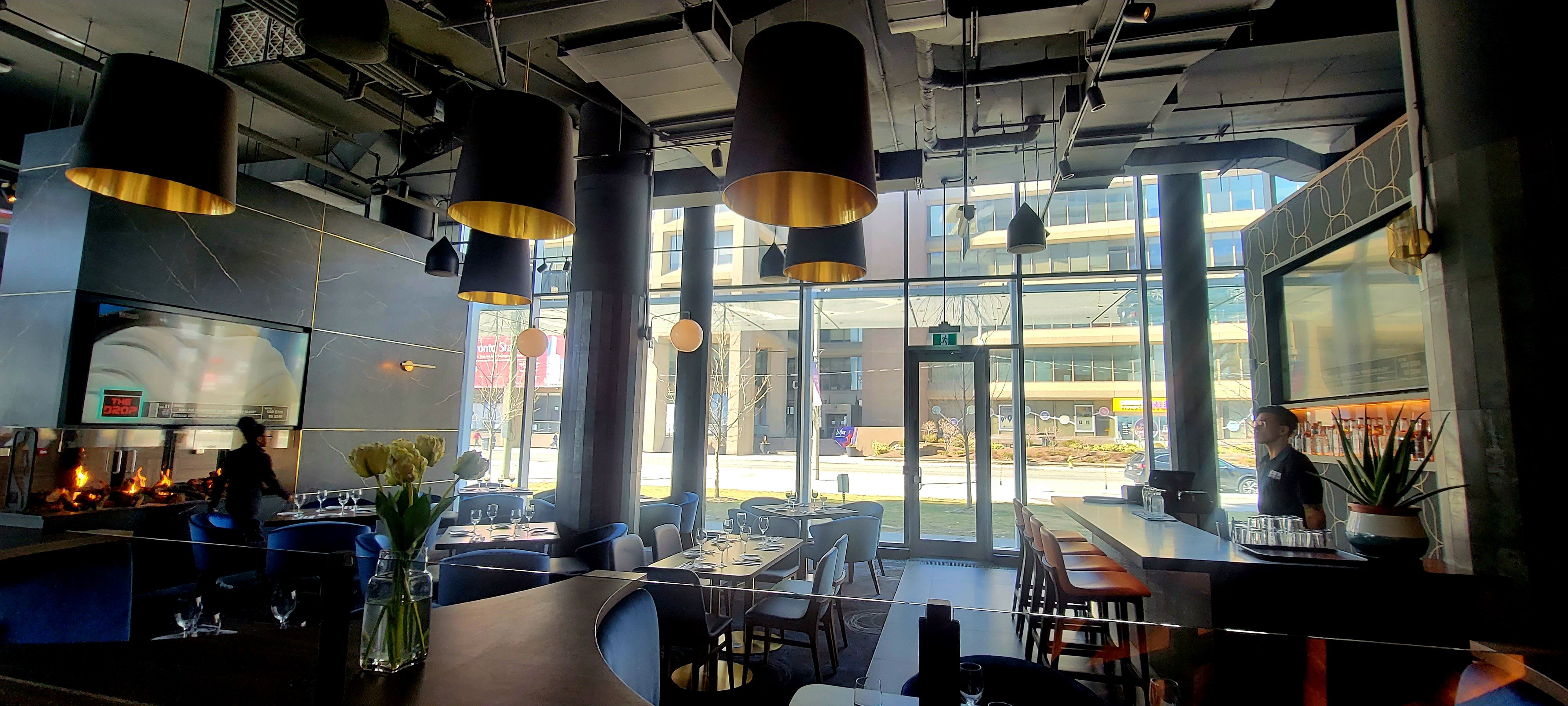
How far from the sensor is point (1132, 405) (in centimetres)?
835

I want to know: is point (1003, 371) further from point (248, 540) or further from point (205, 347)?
point (205, 347)

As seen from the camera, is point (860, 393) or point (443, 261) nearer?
point (443, 261)

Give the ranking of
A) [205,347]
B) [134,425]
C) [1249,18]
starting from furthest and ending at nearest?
[205,347]
[134,425]
[1249,18]

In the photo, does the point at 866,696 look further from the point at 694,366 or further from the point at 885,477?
the point at 694,366

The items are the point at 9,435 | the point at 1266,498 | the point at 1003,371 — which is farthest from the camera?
the point at 1003,371

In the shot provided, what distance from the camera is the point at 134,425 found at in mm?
5770

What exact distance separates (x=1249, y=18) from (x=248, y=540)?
7.93 m

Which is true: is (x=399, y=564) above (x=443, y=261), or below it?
below

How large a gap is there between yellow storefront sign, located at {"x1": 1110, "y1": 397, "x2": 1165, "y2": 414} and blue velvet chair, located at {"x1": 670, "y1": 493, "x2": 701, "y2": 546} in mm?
5264

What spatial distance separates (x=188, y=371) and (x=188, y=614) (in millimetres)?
5327

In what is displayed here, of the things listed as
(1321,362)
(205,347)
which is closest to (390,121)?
(205,347)

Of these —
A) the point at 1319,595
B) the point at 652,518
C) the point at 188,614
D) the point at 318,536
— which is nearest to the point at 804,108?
the point at 188,614

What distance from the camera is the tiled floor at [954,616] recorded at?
1.49 m

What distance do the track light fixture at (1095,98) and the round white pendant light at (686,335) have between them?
453cm
